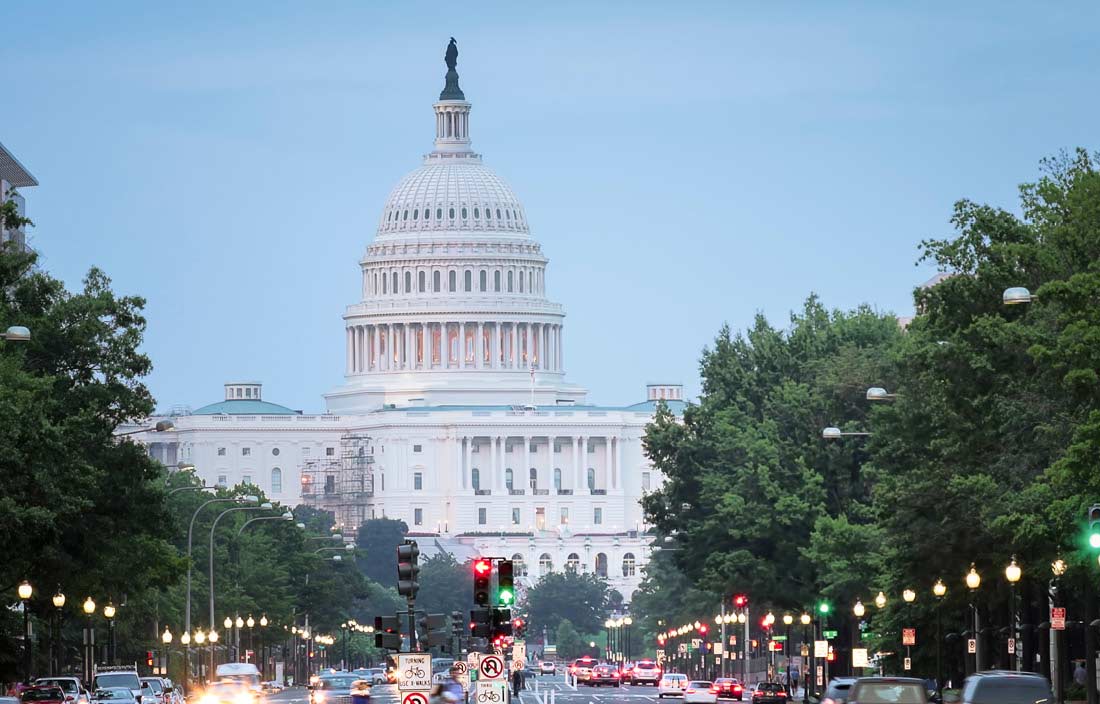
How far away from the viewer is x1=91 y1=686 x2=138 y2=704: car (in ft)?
221

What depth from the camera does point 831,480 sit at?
329ft

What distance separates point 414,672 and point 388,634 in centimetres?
77

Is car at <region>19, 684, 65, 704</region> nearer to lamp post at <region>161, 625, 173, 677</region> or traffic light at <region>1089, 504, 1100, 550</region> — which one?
traffic light at <region>1089, 504, 1100, 550</region>

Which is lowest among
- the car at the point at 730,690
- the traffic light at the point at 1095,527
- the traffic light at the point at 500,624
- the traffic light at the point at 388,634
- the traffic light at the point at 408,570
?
the car at the point at 730,690

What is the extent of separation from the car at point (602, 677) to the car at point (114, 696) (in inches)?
2933

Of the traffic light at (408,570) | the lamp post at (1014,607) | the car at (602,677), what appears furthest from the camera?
the car at (602,677)

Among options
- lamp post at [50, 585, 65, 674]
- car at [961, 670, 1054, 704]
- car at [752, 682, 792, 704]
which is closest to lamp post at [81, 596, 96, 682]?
lamp post at [50, 585, 65, 674]

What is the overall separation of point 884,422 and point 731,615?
63099mm

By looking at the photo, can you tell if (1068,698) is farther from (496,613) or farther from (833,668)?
(833,668)

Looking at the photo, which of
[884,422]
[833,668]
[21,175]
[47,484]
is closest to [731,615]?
[833,668]

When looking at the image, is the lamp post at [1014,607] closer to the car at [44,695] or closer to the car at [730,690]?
the car at [730,690]

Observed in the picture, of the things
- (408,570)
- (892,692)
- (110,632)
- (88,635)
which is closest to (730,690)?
(110,632)

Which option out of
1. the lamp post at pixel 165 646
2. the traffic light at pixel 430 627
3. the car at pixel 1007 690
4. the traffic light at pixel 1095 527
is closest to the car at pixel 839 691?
the traffic light at pixel 1095 527

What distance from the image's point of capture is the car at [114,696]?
67.4 m
